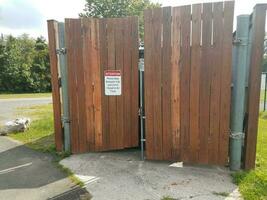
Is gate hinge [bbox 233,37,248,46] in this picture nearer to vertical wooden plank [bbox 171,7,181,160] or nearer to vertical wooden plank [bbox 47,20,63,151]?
vertical wooden plank [bbox 171,7,181,160]

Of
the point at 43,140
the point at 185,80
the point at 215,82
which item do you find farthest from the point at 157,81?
the point at 43,140

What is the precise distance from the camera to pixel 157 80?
3.93m

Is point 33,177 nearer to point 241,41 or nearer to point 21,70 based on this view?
point 241,41

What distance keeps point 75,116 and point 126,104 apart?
89 cm

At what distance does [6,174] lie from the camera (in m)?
3.76

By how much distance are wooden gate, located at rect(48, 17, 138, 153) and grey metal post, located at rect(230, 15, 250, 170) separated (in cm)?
150

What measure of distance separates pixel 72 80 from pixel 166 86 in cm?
156

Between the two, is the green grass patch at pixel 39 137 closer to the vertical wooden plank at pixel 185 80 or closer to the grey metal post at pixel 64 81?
the grey metal post at pixel 64 81

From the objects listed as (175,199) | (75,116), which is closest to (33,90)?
(75,116)

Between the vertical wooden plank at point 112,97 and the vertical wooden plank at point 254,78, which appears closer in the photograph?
the vertical wooden plank at point 254,78

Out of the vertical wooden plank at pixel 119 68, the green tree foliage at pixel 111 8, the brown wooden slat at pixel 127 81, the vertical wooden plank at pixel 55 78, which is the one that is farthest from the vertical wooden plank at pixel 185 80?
the green tree foliage at pixel 111 8

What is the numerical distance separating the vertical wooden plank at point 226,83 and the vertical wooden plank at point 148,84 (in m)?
1.01

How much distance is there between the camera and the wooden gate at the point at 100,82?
13.6ft

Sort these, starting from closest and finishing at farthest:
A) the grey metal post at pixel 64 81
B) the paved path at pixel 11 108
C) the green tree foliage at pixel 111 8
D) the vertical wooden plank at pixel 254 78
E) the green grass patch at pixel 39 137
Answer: the vertical wooden plank at pixel 254 78 < the grey metal post at pixel 64 81 < the green grass patch at pixel 39 137 < the paved path at pixel 11 108 < the green tree foliage at pixel 111 8
